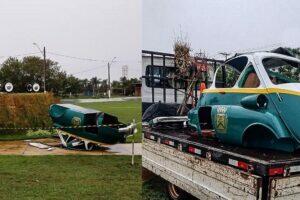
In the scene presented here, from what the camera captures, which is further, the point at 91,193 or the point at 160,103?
the point at 91,193

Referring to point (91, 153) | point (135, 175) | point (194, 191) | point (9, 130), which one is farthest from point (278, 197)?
point (9, 130)

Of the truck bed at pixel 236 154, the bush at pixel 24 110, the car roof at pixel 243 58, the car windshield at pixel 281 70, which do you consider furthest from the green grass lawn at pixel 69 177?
the bush at pixel 24 110

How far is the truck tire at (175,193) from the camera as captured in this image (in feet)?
10.6

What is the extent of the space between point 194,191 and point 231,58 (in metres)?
0.93

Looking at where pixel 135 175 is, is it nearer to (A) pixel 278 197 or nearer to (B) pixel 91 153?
(B) pixel 91 153

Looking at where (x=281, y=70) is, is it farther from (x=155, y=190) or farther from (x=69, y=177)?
(x=69, y=177)

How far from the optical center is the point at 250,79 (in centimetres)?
276

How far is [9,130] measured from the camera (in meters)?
10.3

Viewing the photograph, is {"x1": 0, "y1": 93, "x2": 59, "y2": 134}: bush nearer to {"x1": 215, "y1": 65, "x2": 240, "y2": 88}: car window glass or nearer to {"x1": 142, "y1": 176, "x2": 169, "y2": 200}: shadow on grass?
{"x1": 142, "y1": 176, "x2": 169, "y2": 200}: shadow on grass

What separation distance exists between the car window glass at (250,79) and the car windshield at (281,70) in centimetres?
8

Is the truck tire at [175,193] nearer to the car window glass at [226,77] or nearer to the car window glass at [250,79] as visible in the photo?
the car window glass at [226,77]

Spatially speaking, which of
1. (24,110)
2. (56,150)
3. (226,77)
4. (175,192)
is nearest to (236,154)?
(226,77)

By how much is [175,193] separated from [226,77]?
3.20ft

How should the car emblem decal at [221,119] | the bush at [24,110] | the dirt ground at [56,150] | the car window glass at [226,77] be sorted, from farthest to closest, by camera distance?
1. the bush at [24,110]
2. the dirt ground at [56,150]
3. the car window glass at [226,77]
4. the car emblem decal at [221,119]
